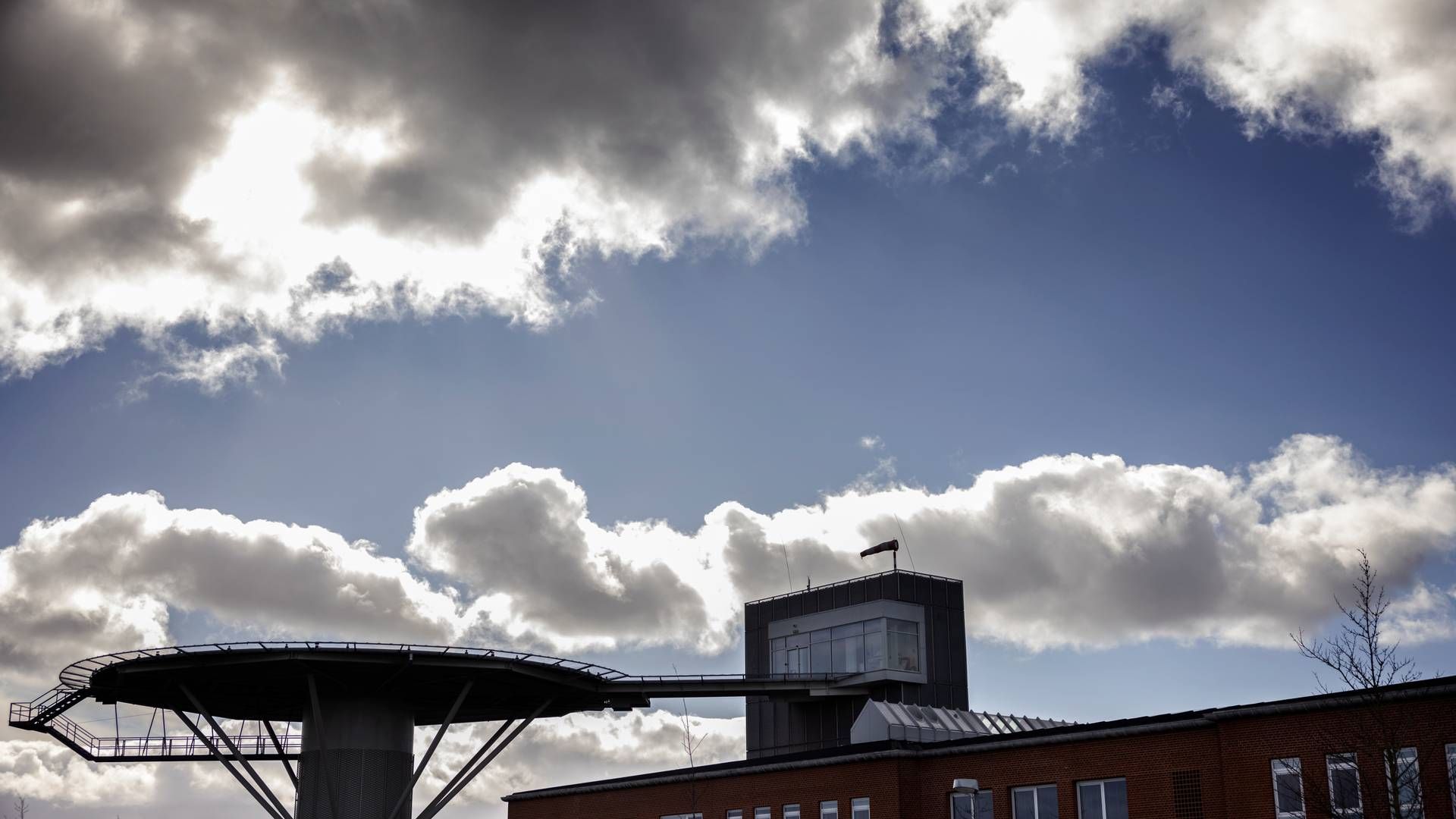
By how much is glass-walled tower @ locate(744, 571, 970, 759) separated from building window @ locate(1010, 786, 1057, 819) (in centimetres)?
3298

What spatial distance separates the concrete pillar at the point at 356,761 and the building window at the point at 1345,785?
124 feet

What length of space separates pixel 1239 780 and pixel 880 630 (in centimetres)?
4239

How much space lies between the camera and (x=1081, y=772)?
138 feet

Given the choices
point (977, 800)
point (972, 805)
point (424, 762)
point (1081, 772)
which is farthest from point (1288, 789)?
point (424, 762)

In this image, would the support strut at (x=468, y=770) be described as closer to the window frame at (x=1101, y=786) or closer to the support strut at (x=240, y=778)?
the support strut at (x=240, y=778)

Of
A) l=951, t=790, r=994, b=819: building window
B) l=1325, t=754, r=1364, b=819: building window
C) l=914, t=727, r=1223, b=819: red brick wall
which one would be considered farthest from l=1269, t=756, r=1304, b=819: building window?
l=951, t=790, r=994, b=819: building window

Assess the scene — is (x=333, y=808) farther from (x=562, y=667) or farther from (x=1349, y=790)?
(x=1349, y=790)

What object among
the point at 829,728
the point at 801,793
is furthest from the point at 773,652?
the point at 801,793

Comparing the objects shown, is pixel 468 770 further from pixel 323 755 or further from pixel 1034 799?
pixel 1034 799

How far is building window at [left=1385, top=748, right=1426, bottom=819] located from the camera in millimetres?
31172

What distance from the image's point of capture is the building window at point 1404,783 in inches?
1227

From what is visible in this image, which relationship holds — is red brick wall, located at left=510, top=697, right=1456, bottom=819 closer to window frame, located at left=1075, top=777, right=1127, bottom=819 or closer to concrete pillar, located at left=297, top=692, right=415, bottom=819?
window frame, located at left=1075, top=777, right=1127, bottom=819

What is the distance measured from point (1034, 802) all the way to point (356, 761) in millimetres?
29072

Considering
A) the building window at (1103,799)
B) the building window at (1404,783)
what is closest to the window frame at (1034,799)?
the building window at (1103,799)
